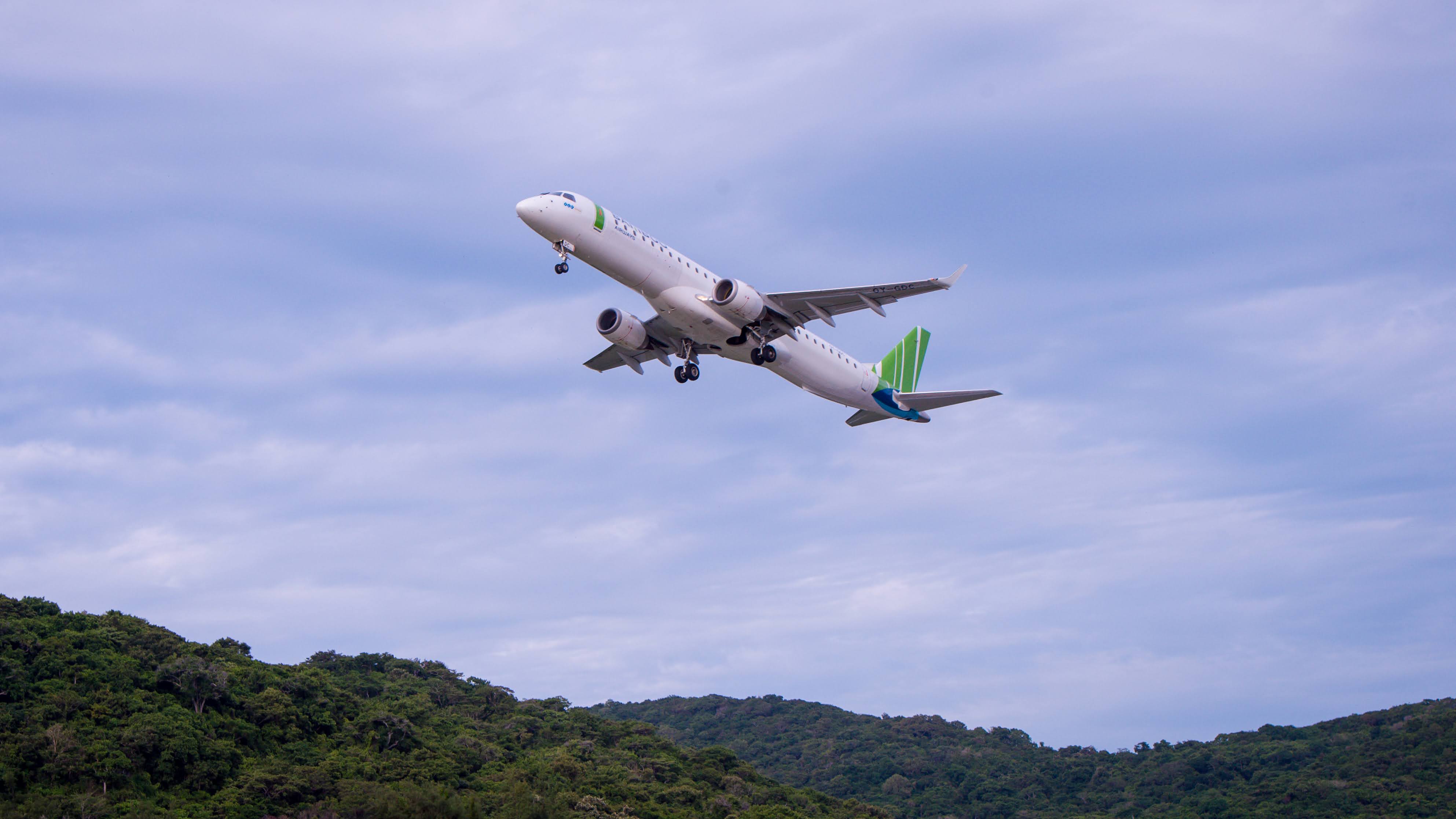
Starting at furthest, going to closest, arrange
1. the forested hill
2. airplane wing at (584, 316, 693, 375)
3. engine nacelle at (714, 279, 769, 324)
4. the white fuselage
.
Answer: the forested hill, airplane wing at (584, 316, 693, 375), engine nacelle at (714, 279, 769, 324), the white fuselage

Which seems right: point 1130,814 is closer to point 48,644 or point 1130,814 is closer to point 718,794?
point 718,794

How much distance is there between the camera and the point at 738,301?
1673 inches

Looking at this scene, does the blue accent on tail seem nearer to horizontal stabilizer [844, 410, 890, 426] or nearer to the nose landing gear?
horizontal stabilizer [844, 410, 890, 426]

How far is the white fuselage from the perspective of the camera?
132 ft

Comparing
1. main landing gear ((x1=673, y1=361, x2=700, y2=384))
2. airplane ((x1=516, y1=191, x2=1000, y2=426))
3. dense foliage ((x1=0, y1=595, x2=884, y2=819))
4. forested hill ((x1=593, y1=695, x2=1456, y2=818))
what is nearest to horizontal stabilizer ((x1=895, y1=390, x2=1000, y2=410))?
airplane ((x1=516, y1=191, x2=1000, y2=426))

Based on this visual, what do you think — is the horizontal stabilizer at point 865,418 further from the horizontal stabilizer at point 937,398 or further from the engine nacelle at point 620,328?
the engine nacelle at point 620,328

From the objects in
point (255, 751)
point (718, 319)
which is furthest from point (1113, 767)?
point (718, 319)

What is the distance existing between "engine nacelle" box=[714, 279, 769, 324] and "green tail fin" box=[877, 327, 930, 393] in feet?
31.7

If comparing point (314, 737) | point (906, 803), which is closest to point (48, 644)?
point (314, 737)

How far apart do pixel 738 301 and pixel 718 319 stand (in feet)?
3.96

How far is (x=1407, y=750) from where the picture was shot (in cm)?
10400

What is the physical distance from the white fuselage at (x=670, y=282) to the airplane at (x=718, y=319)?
37 millimetres

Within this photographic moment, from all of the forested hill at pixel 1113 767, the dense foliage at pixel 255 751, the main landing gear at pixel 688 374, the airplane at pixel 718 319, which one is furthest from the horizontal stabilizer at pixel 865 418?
the forested hill at pixel 1113 767

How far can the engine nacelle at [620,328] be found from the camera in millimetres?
47094
